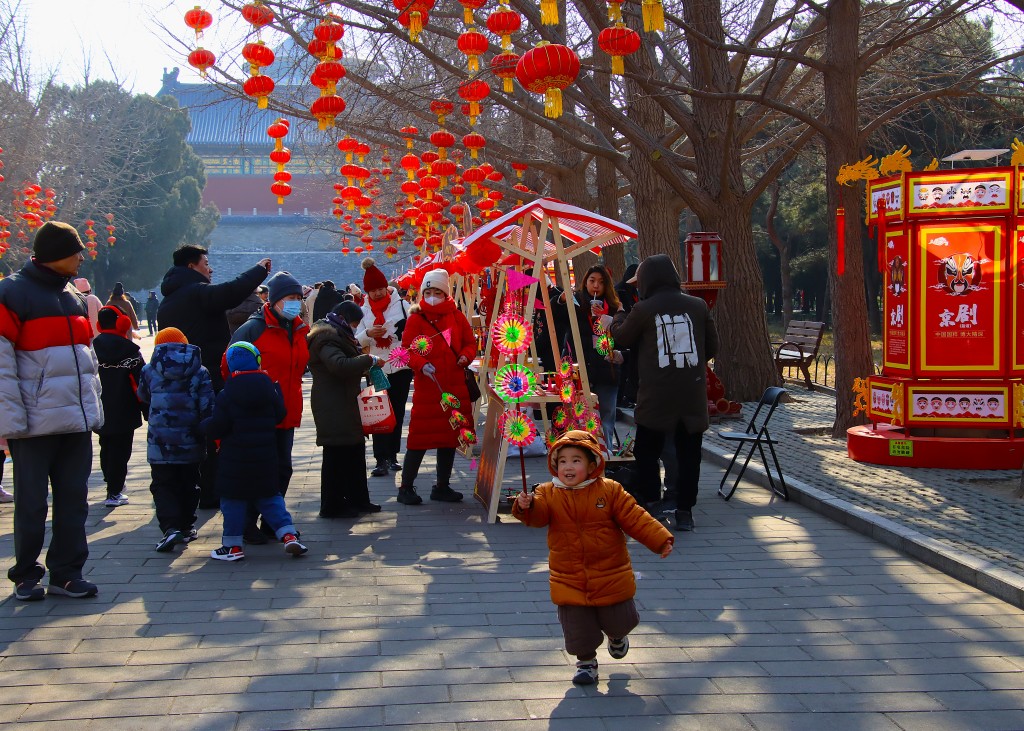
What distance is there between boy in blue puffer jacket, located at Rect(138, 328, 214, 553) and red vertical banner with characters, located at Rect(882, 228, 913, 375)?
632 cm

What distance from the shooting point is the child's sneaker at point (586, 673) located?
15.0ft

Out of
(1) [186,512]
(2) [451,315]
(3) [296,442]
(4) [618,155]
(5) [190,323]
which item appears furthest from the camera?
(4) [618,155]

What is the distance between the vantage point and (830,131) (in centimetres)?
1113

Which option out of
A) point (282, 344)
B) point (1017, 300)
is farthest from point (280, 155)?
point (1017, 300)

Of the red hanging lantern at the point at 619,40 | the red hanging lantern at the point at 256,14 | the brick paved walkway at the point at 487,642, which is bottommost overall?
the brick paved walkway at the point at 487,642

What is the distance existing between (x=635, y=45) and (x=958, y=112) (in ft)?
27.8

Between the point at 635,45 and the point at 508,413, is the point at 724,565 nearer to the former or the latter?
the point at 508,413

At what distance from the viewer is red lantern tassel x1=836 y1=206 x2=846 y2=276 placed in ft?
36.3

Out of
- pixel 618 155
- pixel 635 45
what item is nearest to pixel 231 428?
pixel 635 45

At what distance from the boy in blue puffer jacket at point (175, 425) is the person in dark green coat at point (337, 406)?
3.22 ft

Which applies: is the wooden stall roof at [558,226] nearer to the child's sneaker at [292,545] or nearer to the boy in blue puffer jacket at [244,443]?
the boy in blue puffer jacket at [244,443]

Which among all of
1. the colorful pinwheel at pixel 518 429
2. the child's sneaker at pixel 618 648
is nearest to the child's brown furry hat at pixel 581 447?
the child's sneaker at pixel 618 648

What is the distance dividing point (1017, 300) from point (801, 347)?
321 inches

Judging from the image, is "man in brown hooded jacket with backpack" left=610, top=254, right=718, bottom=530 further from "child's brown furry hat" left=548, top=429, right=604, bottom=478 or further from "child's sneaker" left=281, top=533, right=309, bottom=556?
"child's brown furry hat" left=548, top=429, right=604, bottom=478
